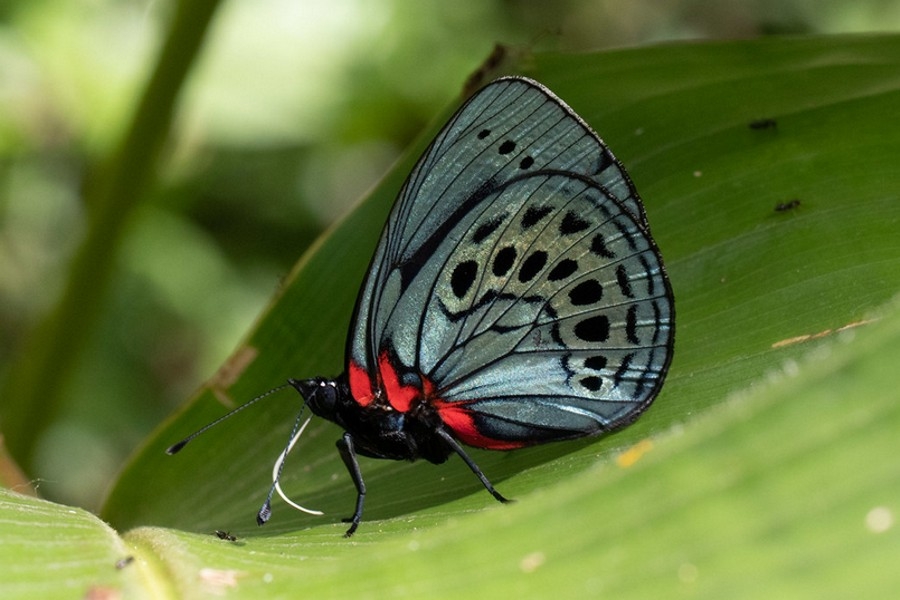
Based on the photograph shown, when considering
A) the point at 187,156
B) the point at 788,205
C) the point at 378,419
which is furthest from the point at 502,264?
the point at 187,156

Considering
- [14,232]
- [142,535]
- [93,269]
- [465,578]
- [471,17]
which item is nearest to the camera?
[465,578]

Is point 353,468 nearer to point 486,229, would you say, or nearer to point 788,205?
point 486,229

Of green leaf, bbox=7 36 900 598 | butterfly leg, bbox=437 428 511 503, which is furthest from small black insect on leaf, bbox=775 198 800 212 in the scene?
butterfly leg, bbox=437 428 511 503

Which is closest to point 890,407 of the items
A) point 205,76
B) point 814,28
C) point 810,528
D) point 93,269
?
point 810,528

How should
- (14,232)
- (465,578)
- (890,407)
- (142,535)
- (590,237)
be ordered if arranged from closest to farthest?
(890,407) → (465,578) → (142,535) → (590,237) → (14,232)

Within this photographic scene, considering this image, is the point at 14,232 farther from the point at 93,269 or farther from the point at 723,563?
the point at 723,563

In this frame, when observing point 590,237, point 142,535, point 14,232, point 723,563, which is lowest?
point 14,232

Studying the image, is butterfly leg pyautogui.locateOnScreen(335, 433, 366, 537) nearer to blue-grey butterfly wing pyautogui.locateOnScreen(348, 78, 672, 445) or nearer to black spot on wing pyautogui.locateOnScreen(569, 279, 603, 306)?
blue-grey butterfly wing pyautogui.locateOnScreen(348, 78, 672, 445)

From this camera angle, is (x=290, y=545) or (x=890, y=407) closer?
(x=890, y=407)
